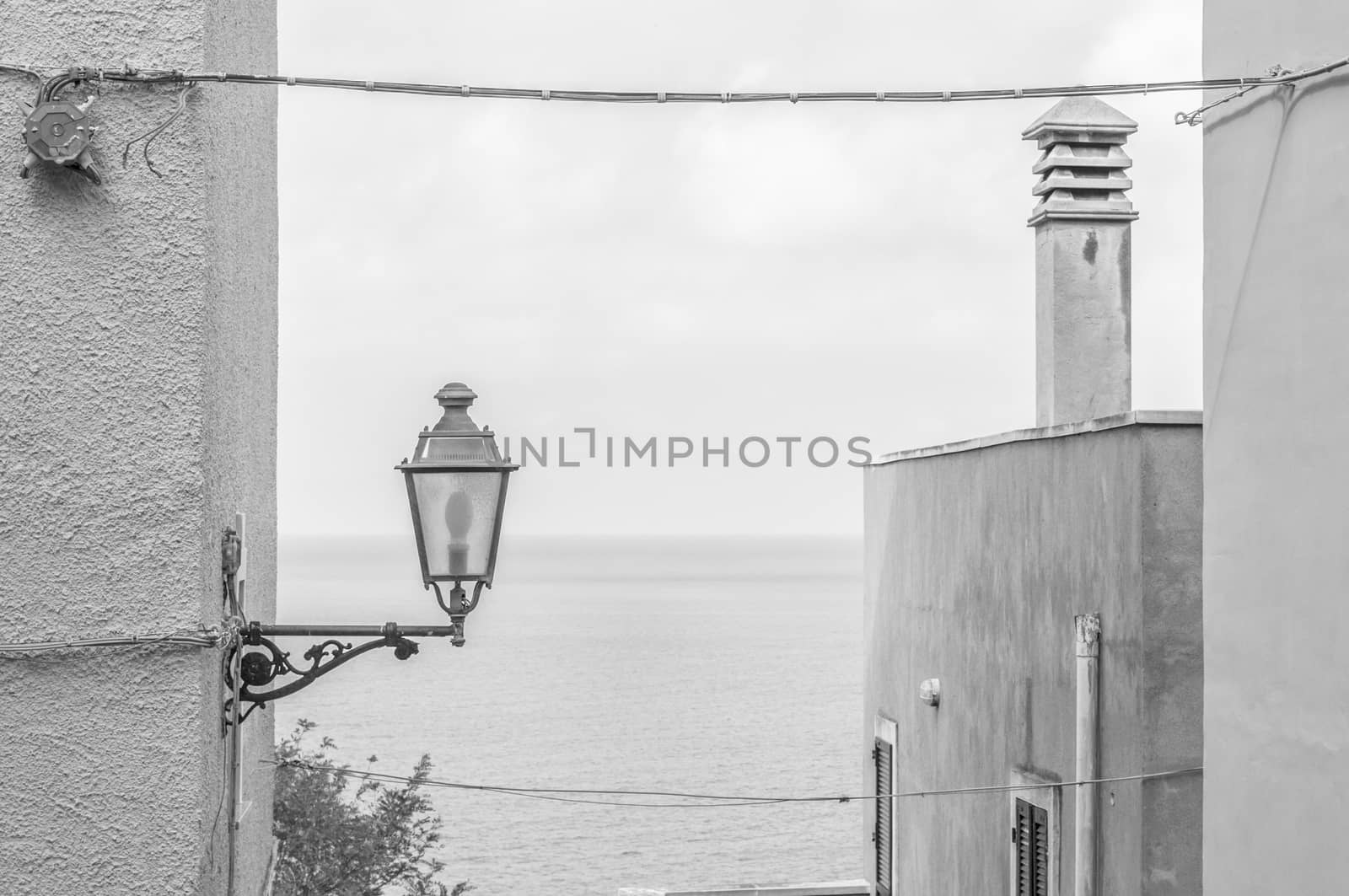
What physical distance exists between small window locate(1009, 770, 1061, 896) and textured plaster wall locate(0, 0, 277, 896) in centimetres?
545

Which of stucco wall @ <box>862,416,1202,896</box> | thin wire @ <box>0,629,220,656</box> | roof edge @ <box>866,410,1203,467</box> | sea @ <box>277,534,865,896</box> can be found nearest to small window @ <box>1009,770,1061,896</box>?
stucco wall @ <box>862,416,1202,896</box>

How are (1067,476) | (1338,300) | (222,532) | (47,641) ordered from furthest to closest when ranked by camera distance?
(1067,476), (1338,300), (222,532), (47,641)

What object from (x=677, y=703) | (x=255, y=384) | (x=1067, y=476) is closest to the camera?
(x=255, y=384)

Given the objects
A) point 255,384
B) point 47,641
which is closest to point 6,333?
point 47,641

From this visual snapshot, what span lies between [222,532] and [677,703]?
218ft

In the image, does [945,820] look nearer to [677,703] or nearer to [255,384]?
[255,384]

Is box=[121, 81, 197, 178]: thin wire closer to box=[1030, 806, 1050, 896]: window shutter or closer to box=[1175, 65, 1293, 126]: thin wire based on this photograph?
box=[1175, 65, 1293, 126]: thin wire

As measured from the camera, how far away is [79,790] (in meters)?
4.27

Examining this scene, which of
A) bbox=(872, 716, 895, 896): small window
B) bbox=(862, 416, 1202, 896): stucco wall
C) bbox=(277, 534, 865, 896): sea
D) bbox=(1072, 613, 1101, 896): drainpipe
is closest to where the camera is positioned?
bbox=(862, 416, 1202, 896): stucco wall

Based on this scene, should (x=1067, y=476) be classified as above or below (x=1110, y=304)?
below

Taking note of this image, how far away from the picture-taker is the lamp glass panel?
488 cm

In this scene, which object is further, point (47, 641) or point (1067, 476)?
point (1067, 476)

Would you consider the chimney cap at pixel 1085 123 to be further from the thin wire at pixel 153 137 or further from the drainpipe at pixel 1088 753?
the thin wire at pixel 153 137

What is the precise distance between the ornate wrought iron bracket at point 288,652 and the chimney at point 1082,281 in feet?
22.6
